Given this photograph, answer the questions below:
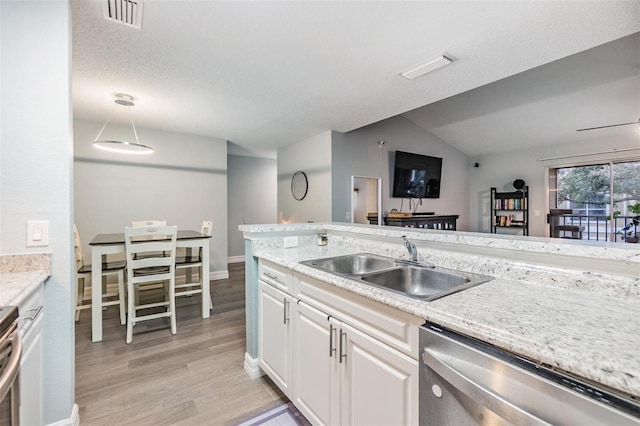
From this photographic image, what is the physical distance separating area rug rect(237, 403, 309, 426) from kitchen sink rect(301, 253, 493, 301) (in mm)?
918

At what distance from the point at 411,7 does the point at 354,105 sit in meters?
1.65

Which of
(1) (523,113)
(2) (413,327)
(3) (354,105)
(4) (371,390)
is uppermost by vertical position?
(1) (523,113)

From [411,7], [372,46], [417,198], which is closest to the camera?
[411,7]

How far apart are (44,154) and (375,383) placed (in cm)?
Answer: 188

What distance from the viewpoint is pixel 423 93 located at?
10.0ft

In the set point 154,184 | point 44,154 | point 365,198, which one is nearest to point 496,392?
point 44,154

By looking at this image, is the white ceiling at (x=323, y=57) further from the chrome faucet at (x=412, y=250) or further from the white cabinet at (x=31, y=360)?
the white cabinet at (x=31, y=360)

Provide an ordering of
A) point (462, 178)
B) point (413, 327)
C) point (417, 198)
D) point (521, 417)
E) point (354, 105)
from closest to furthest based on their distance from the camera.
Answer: point (521, 417), point (413, 327), point (354, 105), point (417, 198), point (462, 178)

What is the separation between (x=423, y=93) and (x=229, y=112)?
7.68ft

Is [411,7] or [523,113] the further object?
[523,113]

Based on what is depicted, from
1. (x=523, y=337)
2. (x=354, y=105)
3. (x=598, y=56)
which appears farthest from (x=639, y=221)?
(x=523, y=337)

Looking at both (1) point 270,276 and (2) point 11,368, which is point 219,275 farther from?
(2) point 11,368

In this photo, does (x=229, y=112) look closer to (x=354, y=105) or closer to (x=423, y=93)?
(x=354, y=105)

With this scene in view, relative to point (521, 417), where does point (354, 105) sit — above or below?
above
